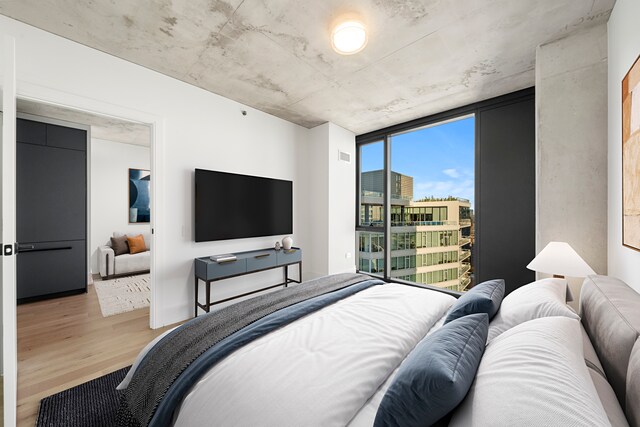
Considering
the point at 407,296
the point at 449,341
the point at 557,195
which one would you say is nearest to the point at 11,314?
the point at 449,341

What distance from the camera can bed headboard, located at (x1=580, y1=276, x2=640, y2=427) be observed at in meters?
0.67

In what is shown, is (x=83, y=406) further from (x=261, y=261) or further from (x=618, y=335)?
(x=618, y=335)

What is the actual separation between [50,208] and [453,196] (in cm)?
563

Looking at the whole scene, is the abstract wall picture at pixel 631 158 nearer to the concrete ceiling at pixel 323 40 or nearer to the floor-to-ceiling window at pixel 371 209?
the concrete ceiling at pixel 323 40

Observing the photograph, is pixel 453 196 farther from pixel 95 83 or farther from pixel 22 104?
pixel 22 104

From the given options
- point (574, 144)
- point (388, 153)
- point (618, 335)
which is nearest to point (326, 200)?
point (388, 153)

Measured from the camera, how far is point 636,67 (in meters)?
1.35

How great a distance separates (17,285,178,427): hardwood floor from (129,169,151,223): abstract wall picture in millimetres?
2403

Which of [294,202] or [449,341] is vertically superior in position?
[294,202]

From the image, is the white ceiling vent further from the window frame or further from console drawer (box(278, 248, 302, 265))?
console drawer (box(278, 248, 302, 265))

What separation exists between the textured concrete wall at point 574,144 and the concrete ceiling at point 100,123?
3933 mm

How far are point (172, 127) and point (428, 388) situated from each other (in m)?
3.24

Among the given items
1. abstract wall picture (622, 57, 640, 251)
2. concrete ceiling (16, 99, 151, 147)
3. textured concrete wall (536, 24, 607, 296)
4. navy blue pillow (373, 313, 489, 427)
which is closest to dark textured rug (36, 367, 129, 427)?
navy blue pillow (373, 313, 489, 427)

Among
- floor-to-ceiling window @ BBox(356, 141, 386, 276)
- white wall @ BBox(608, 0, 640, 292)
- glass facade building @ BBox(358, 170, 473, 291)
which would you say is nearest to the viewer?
white wall @ BBox(608, 0, 640, 292)
